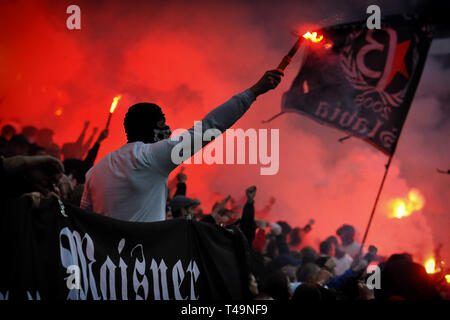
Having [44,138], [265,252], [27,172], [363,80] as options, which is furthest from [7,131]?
[363,80]

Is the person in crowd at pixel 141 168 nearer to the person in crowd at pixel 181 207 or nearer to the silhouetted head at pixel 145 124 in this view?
the silhouetted head at pixel 145 124

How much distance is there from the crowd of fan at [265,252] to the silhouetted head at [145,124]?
1.33ft

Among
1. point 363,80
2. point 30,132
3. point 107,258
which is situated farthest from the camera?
point 363,80

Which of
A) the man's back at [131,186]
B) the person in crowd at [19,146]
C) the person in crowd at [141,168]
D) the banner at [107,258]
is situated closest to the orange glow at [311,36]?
the person in crowd at [141,168]

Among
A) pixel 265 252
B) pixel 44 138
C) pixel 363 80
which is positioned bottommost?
pixel 265 252

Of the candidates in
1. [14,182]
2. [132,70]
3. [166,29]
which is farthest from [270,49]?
[14,182]

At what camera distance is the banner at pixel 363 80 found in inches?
269

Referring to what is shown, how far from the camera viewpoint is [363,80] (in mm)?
7004

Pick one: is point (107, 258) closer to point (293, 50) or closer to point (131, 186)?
point (131, 186)

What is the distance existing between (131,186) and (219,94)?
750cm

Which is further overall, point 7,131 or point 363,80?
point 363,80

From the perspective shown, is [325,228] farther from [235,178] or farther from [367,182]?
[235,178]

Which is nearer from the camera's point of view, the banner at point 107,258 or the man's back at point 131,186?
the banner at point 107,258

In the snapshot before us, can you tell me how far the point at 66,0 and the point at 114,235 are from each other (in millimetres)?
7733
